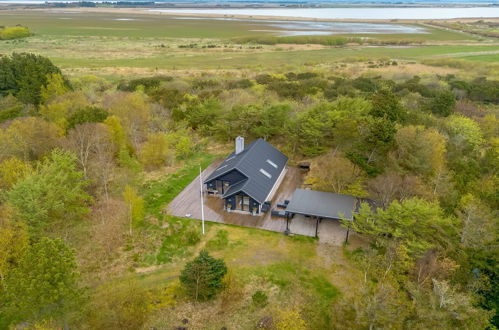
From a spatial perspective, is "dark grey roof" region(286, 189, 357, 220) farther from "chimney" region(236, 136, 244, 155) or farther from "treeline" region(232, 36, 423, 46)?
"treeline" region(232, 36, 423, 46)

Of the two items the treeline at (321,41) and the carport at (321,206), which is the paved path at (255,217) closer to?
the carport at (321,206)

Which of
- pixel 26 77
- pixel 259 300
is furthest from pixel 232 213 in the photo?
pixel 26 77

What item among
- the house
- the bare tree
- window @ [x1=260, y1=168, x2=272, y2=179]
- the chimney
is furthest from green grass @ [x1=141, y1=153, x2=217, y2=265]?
window @ [x1=260, y1=168, x2=272, y2=179]

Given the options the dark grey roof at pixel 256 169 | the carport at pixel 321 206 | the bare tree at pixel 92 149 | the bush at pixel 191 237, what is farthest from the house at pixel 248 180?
the bare tree at pixel 92 149

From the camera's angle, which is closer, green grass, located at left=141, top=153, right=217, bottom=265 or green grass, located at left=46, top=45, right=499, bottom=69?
green grass, located at left=141, top=153, right=217, bottom=265

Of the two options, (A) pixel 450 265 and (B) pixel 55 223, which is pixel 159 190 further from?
(A) pixel 450 265

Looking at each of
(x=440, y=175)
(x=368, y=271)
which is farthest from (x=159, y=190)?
(x=440, y=175)
